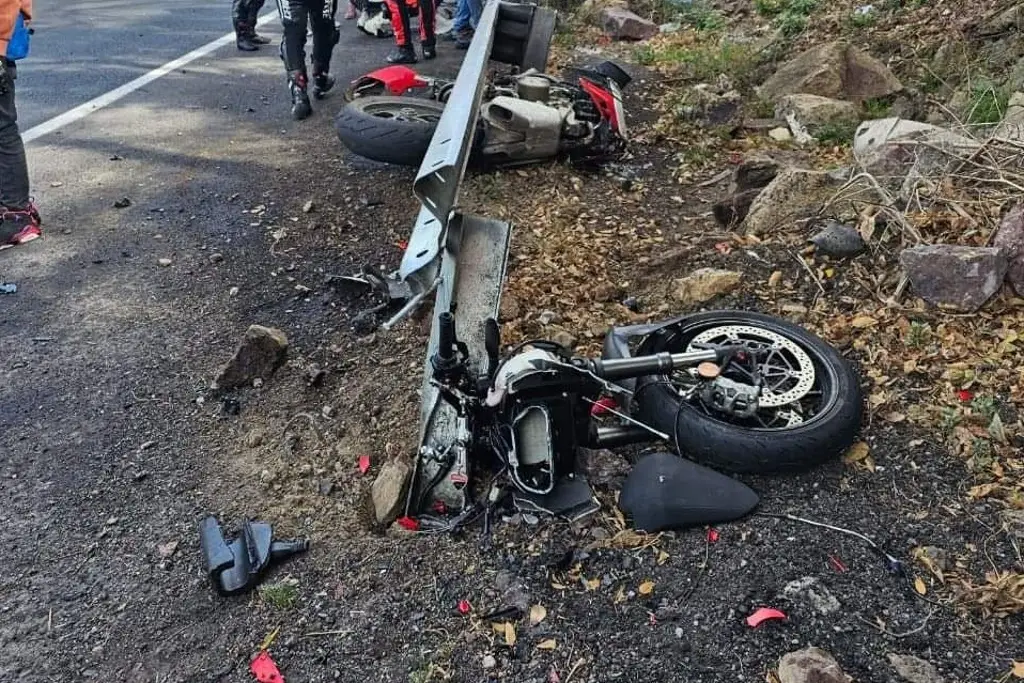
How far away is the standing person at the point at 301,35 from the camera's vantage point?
622cm

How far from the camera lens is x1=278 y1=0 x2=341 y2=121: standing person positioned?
245 inches

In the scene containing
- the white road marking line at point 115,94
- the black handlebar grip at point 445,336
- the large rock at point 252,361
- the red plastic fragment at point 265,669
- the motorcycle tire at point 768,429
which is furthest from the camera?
the white road marking line at point 115,94

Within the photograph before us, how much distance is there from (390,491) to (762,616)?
119 centimetres

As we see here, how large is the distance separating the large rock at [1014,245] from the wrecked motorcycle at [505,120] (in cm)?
255

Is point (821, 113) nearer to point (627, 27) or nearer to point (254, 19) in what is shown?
point (627, 27)

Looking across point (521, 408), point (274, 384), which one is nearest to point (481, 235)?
point (521, 408)

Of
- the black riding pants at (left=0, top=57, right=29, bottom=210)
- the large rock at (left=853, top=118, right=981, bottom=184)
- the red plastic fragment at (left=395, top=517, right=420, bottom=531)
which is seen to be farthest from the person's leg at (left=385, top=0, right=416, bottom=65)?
the red plastic fragment at (left=395, top=517, right=420, bottom=531)

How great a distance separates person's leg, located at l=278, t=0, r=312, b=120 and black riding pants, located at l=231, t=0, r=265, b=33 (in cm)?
238

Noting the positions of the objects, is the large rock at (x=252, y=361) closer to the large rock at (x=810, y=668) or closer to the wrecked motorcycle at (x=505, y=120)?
the wrecked motorcycle at (x=505, y=120)

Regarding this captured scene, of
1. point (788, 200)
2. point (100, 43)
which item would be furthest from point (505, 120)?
point (100, 43)

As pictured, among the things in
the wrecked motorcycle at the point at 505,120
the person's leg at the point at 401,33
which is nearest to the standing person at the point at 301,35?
the wrecked motorcycle at the point at 505,120

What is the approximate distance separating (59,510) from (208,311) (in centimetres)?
135

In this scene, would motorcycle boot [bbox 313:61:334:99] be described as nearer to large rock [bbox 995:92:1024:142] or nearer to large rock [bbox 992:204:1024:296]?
large rock [bbox 995:92:1024:142]

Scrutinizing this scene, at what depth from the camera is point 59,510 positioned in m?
2.78
